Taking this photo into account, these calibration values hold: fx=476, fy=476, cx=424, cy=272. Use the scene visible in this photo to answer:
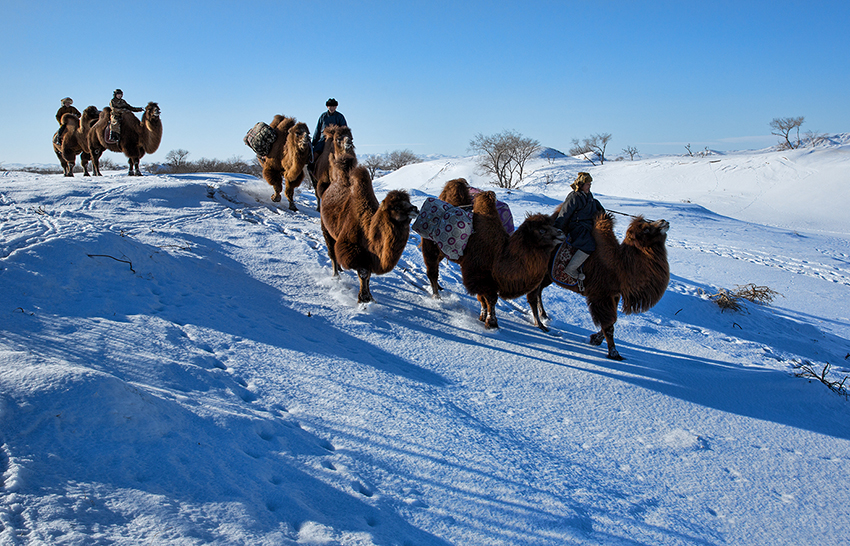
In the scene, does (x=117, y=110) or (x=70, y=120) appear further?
(x=70, y=120)

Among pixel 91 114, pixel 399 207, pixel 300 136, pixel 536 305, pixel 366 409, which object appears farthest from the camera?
pixel 91 114

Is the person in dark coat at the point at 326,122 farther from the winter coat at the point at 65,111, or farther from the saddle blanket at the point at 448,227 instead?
the winter coat at the point at 65,111

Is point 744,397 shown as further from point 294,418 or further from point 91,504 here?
point 91,504

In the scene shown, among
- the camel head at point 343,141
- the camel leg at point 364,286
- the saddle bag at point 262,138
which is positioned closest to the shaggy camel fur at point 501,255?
the camel leg at point 364,286

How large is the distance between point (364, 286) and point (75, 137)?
43.7ft

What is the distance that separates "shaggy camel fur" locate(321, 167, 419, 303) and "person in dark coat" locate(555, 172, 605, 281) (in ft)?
5.89

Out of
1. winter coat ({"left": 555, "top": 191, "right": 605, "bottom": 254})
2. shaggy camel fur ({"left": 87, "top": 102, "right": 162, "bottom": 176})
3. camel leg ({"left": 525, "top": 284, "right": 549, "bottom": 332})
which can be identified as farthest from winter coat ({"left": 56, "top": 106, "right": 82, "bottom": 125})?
winter coat ({"left": 555, "top": 191, "right": 605, "bottom": 254})

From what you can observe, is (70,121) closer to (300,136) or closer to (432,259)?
(300,136)

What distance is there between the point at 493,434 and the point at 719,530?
1.56 meters

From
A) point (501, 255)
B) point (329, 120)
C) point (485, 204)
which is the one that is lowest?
point (501, 255)

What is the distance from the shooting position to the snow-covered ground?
8.00ft

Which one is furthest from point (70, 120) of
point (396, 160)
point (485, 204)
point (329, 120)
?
point (396, 160)

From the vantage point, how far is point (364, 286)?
20.3 feet

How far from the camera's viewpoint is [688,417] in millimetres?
4520
